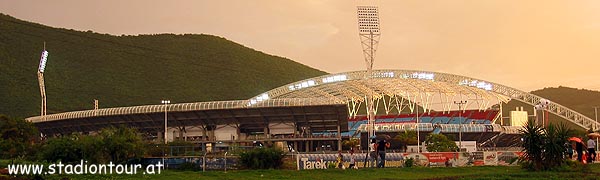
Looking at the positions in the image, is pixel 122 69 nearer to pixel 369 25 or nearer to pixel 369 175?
pixel 369 25

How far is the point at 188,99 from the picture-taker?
482ft

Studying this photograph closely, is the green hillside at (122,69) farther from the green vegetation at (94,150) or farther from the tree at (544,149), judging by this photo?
the tree at (544,149)

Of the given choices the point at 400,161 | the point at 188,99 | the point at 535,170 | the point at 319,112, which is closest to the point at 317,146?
the point at 319,112

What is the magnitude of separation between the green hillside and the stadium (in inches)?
895

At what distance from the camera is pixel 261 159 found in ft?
115

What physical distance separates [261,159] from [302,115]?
196ft

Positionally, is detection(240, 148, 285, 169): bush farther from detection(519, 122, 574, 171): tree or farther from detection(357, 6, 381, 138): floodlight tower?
detection(357, 6, 381, 138): floodlight tower

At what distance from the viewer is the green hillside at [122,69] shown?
130375mm

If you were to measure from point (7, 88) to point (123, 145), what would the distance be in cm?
9873

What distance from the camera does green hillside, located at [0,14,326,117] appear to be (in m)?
130

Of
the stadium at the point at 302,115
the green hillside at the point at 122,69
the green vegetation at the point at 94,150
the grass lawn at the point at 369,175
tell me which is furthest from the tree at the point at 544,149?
the green hillside at the point at 122,69

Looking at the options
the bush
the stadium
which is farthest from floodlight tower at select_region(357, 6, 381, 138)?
the bush

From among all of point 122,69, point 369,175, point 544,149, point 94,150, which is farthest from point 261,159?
point 122,69

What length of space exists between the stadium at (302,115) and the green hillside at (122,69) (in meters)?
22.7
